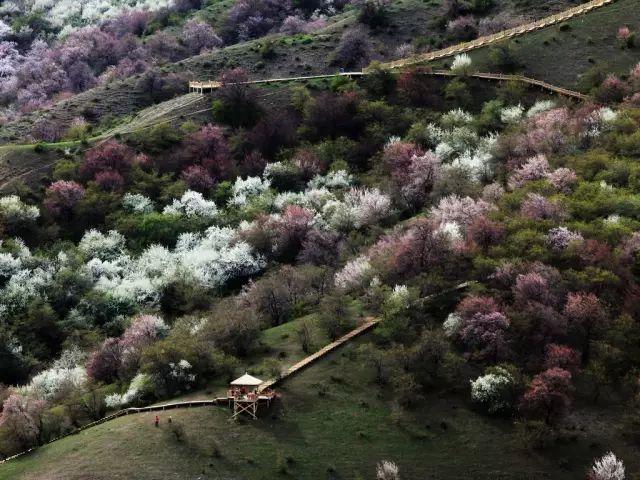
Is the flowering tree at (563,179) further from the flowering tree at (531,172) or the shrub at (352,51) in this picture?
the shrub at (352,51)

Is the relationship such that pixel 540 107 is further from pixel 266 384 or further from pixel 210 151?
pixel 266 384

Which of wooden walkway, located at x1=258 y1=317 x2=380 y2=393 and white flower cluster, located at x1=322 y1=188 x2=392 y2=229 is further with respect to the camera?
white flower cluster, located at x1=322 y1=188 x2=392 y2=229

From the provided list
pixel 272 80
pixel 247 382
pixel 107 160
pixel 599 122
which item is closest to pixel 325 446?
pixel 247 382

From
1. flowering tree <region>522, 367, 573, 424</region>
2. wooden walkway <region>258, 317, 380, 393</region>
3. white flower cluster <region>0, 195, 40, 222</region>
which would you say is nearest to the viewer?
flowering tree <region>522, 367, 573, 424</region>

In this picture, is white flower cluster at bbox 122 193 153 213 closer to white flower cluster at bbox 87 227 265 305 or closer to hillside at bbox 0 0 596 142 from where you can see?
white flower cluster at bbox 87 227 265 305

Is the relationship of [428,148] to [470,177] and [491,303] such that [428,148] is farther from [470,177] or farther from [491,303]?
[491,303]

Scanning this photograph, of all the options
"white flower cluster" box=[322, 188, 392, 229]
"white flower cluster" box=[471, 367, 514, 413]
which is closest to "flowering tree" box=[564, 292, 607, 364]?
"white flower cluster" box=[471, 367, 514, 413]

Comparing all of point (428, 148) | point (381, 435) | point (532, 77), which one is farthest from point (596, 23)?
point (381, 435)

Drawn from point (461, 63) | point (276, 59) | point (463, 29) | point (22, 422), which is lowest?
point (22, 422)
